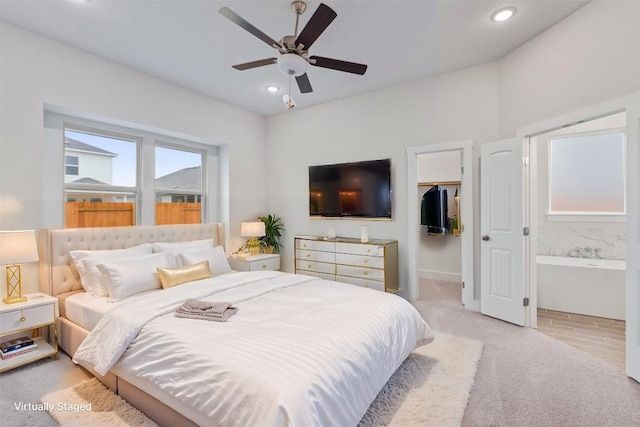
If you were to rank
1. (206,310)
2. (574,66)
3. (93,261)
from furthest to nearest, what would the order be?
(93,261), (574,66), (206,310)

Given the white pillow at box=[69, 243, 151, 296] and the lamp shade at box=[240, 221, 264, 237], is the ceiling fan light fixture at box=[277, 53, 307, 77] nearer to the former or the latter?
the white pillow at box=[69, 243, 151, 296]

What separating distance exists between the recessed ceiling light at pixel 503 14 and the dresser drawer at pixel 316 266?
3431 mm

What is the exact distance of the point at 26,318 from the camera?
8.66 feet

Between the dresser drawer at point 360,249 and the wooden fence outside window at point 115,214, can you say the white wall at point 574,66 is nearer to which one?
the dresser drawer at point 360,249

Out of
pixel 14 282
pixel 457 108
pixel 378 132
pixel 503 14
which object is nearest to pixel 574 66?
pixel 503 14

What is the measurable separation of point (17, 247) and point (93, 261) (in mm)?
567

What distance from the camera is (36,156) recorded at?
10.1 feet

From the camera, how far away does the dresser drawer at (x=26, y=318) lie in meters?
2.54

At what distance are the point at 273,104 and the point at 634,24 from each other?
4182 mm

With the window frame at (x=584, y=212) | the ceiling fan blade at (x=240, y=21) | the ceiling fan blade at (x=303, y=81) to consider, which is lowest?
the window frame at (x=584, y=212)

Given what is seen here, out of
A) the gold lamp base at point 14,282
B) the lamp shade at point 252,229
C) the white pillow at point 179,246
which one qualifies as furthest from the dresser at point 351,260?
the gold lamp base at point 14,282

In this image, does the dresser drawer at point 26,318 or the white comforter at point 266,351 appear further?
the dresser drawer at point 26,318

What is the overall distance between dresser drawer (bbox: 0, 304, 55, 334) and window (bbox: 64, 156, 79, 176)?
1591 mm

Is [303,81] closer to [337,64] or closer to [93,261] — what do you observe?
[337,64]
